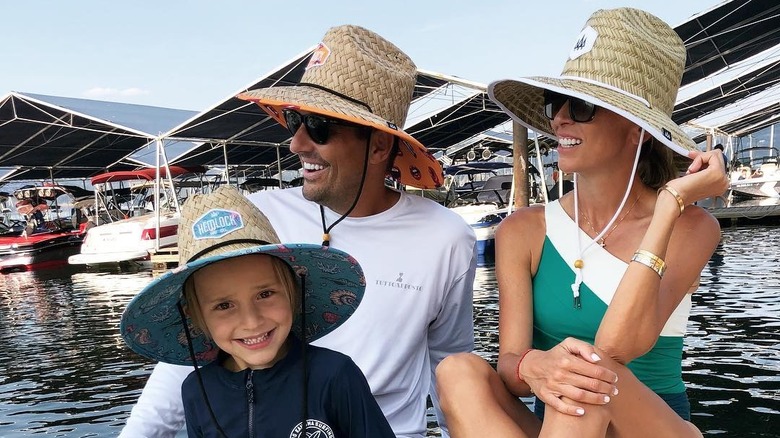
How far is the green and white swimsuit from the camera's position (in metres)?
1.97

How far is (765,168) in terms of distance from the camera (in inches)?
767

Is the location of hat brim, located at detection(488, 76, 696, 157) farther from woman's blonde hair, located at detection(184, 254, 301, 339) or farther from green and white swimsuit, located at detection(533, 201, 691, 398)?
woman's blonde hair, located at detection(184, 254, 301, 339)

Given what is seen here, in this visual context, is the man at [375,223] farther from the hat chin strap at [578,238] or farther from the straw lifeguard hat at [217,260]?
the hat chin strap at [578,238]

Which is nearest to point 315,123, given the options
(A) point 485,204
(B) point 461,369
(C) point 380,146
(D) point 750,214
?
(C) point 380,146

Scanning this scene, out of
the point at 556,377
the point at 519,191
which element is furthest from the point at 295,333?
the point at 519,191

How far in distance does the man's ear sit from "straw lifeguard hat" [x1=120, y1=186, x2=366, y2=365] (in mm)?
573

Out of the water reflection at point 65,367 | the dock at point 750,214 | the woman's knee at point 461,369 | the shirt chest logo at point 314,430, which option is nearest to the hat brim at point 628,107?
the woman's knee at point 461,369

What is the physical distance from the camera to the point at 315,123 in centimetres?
205

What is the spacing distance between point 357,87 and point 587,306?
945 mm

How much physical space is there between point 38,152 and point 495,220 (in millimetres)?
12877

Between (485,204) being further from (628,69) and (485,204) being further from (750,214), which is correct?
(628,69)

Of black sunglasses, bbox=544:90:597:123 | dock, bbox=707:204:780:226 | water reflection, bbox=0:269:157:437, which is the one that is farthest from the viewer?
dock, bbox=707:204:780:226

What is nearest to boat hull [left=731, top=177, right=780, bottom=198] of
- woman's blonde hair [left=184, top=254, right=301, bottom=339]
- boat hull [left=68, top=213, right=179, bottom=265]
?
boat hull [left=68, top=213, right=179, bottom=265]

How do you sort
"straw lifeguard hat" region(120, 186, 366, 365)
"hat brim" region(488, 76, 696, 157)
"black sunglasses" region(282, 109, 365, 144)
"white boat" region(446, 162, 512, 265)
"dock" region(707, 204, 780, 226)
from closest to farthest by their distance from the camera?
"straw lifeguard hat" region(120, 186, 366, 365)
"hat brim" region(488, 76, 696, 157)
"black sunglasses" region(282, 109, 365, 144)
"white boat" region(446, 162, 512, 265)
"dock" region(707, 204, 780, 226)
